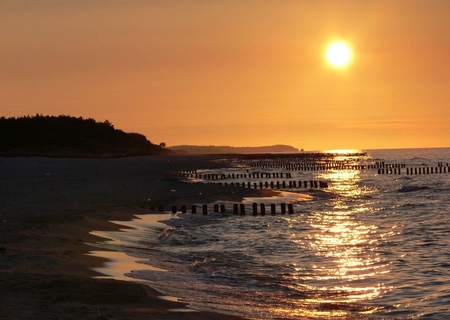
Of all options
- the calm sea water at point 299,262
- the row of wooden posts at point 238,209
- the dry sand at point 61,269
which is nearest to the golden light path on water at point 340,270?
the calm sea water at point 299,262

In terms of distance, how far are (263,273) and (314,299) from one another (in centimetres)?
321

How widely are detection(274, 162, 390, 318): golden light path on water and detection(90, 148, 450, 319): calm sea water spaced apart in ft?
0.07

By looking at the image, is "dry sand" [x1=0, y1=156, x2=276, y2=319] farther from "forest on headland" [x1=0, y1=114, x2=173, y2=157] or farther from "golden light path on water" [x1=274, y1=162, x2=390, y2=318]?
"forest on headland" [x1=0, y1=114, x2=173, y2=157]

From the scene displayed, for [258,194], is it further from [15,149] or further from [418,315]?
[15,149]

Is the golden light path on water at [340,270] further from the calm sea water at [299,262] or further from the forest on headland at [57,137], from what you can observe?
the forest on headland at [57,137]

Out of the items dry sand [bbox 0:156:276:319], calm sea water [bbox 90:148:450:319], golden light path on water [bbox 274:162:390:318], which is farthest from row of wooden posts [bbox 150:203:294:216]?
golden light path on water [bbox 274:162:390:318]

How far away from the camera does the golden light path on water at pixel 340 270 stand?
44.6 feet

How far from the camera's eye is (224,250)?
21.7 m

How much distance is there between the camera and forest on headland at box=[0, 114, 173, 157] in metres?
139

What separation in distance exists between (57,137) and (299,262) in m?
138

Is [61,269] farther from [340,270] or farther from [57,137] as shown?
[57,137]

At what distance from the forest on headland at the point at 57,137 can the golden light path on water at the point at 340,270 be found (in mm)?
101220

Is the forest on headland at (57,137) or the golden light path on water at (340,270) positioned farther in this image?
the forest on headland at (57,137)

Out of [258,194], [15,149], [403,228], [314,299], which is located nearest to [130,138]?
[15,149]
